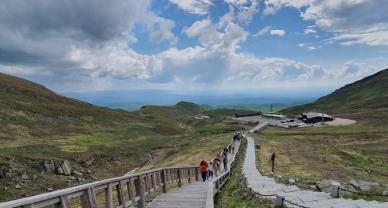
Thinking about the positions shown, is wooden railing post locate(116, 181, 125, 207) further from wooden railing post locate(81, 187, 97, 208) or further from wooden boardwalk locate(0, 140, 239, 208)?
wooden railing post locate(81, 187, 97, 208)

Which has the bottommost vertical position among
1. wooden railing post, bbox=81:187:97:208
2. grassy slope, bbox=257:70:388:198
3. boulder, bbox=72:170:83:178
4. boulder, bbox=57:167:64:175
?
boulder, bbox=72:170:83:178

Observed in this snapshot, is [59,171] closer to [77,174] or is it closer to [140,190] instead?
[77,174]

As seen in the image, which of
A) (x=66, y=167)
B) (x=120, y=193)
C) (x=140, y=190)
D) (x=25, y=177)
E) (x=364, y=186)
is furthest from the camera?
(x=66, y=167)

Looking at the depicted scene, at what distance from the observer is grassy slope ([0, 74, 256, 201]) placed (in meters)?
57.3

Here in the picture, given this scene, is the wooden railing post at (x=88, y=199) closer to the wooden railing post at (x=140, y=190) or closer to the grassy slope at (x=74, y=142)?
the wooden railing post at (x=140, y=190)

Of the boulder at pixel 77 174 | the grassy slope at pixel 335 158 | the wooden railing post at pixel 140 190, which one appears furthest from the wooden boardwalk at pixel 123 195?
the boulder at pixel 77 174

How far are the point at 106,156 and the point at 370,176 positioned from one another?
49716 millimetres

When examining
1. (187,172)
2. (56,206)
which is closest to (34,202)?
(56,206)

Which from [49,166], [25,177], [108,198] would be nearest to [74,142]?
[49,166]

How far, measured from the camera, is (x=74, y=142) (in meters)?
92.6

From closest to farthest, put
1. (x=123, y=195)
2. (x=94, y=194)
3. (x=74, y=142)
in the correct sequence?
1. (x=94, y=194)
2. (x=123, y=195)
3. (x=74, y=142)

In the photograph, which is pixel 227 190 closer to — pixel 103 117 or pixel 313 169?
pixel 313 169

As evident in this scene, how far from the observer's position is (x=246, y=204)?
19125 millimetres

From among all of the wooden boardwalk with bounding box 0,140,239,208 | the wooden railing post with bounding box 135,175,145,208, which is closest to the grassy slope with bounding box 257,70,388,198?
the wooden boardwalk with bounding box 0,140,239,208
